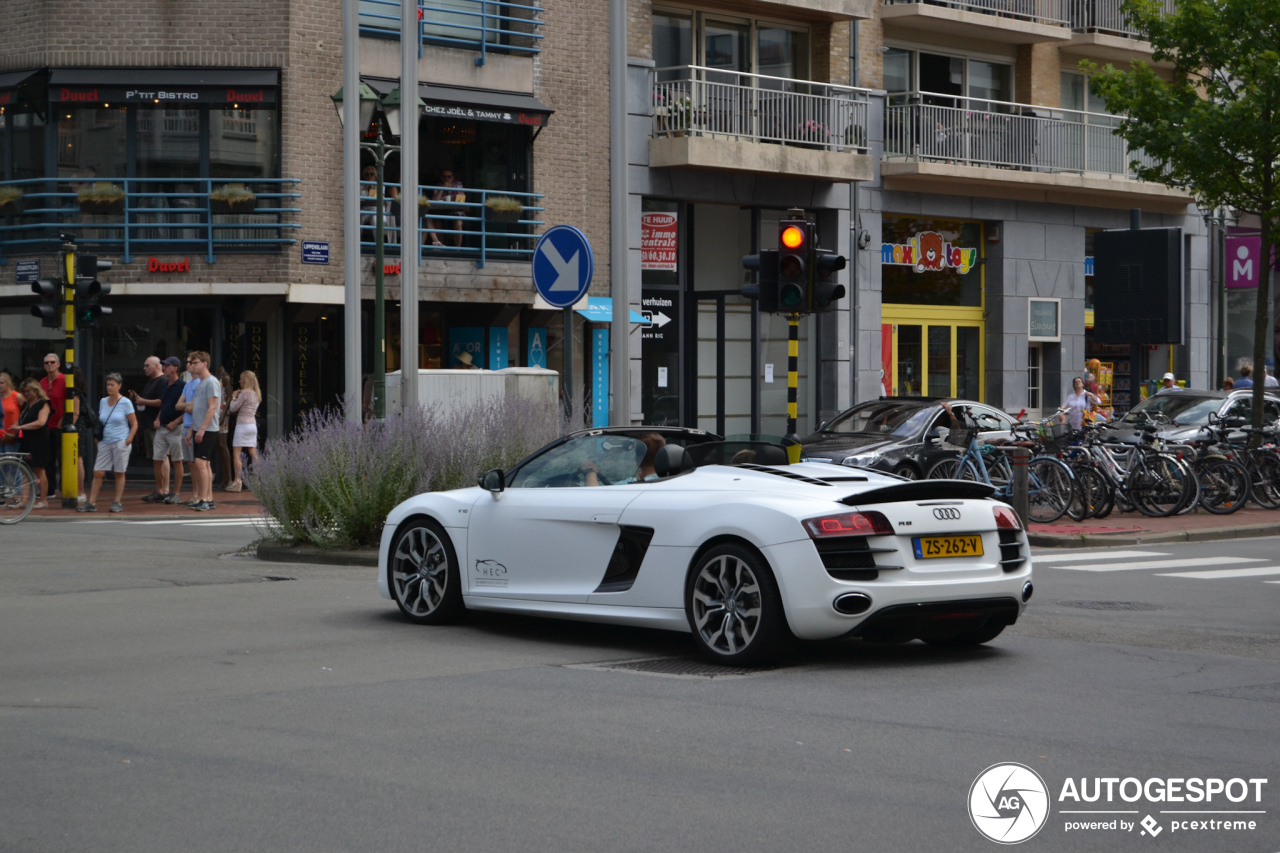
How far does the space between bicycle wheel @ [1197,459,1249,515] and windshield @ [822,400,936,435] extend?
3.59m

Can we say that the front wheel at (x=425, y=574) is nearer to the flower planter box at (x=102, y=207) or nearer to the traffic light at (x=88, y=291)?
the traffic light at (x=88, y=291)

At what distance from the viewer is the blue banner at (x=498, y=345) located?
2712cm

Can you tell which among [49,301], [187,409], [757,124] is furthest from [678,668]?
[757,124]

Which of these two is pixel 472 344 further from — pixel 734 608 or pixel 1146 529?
pixel 734 608

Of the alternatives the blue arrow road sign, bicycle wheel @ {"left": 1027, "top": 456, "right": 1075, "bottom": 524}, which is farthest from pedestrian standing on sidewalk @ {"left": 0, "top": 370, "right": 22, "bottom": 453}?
bicycle wheel @ {"left": 1027, "top": 456, "right": 1075, "bottom": 524}

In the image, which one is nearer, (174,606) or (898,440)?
(174,606)

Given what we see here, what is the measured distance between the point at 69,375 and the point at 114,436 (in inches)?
46.4

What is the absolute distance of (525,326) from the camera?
27.6 meters

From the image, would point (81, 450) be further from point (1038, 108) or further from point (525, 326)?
point (1038, 108)

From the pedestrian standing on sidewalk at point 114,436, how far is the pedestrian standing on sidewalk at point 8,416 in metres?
1.09

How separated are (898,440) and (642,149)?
9.74 metres

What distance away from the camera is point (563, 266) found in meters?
14.7

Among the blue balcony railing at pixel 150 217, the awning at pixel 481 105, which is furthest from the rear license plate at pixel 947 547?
the awning at pixel 481 105

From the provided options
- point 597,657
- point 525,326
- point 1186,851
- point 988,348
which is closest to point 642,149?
point 525,326
